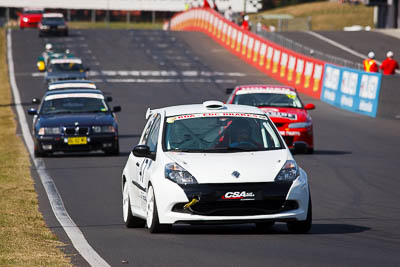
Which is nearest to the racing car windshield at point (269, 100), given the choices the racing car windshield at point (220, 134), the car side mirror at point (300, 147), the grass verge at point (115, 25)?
the car side mirror at point (300, 147)

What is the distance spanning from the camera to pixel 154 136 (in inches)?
485

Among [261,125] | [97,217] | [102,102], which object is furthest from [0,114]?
[261,125]

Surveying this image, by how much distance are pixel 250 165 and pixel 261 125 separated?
103cm

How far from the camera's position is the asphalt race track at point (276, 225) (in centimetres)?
999

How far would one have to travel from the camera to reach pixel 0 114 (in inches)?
1448

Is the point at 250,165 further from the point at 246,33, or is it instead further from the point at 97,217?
the point at 246,33

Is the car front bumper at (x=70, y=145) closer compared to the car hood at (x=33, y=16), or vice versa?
the car front bumper at (x=70, y=145)

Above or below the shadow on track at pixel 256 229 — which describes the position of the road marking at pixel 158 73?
below

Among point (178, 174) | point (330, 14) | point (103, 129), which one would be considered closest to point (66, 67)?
point (103, 129)

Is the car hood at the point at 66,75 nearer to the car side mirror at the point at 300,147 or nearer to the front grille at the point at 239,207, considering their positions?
the car side mirror at the point at 300,147

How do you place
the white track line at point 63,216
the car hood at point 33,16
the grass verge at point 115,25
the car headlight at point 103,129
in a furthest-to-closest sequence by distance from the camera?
the grass verge at point 115,25
the car hood at point 33,16
the car headlight at point 103,129
the white track line at point 63,216

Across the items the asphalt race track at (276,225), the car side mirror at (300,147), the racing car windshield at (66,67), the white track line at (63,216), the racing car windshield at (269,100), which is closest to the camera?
the asphalt race track at (276,225)

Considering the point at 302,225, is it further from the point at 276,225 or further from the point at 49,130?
the point at 49,130

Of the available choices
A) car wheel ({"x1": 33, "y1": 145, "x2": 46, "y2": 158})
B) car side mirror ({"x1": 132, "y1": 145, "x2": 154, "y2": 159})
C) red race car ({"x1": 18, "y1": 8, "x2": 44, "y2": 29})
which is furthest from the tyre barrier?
car side mirror ({"x1": 132, "y1": 145, "x2": 154, "y2": 159})
